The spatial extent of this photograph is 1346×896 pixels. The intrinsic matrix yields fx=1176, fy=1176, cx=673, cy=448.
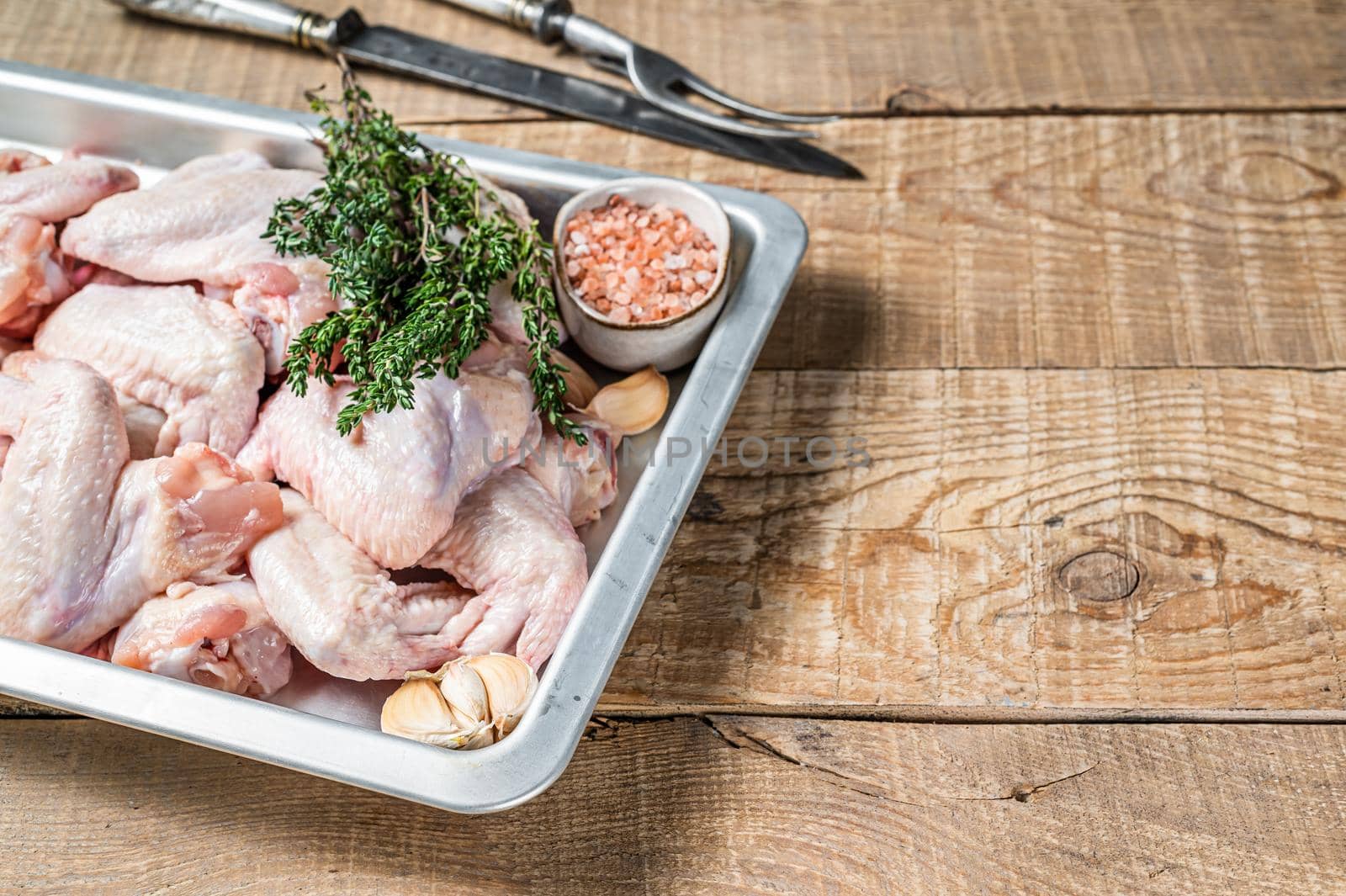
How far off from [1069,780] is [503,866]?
0.85 m

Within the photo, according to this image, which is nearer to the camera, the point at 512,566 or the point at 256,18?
the point at 512,566

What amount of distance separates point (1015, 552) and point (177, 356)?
140 centimetres

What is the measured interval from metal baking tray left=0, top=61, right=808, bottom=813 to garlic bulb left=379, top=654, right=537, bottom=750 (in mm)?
72

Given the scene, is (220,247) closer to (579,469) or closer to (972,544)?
(579,469)

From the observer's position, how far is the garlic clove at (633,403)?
6.62 feet

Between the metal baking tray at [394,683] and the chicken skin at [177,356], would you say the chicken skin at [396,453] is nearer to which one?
the chicken skin at [177,356]

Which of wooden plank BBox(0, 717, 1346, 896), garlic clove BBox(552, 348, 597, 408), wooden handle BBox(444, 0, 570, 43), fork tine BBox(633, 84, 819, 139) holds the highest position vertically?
wooden handle BBox(444, 0, 570, 43)

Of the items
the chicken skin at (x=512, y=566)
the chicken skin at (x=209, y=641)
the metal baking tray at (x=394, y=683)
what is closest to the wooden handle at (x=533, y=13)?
the metal baking tray at (x=394, y=683)

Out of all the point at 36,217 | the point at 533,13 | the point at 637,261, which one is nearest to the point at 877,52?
the point at 533,13

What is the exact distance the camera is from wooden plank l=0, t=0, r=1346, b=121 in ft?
8.98

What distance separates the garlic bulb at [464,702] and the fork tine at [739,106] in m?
1.42

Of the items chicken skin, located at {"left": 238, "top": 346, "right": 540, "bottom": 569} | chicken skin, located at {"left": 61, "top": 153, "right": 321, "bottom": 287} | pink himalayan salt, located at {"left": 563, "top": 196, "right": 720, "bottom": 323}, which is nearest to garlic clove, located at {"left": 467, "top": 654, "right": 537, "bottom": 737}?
chicken skin, located at {"left": 238, "top": 346, "right": 540, "bottom": 569}

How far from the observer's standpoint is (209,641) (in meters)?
1.63

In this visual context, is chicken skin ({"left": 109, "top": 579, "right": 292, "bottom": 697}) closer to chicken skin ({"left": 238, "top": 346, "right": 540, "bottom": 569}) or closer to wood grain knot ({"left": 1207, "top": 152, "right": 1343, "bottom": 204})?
chicken skin ({"left": 238, "top": 346, "right": 540, "bottom": 569})
